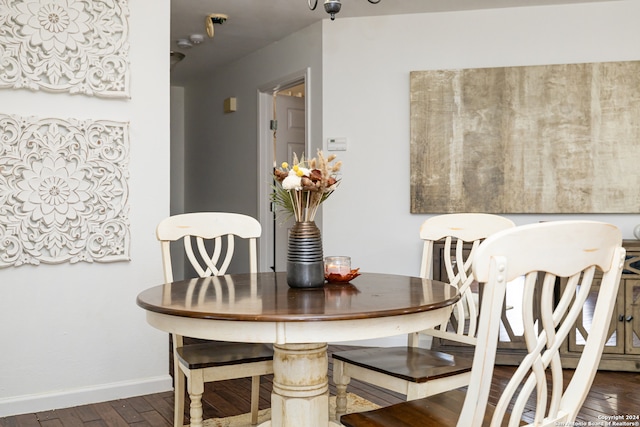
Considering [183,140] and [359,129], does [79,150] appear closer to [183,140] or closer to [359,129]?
[359,129]

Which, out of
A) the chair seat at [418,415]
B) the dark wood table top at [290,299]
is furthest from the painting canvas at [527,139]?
the chair seat at [418,415]

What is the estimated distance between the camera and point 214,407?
302cm

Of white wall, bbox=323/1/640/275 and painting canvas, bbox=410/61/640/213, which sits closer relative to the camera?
painting canvas, bbox=410/61/640/213

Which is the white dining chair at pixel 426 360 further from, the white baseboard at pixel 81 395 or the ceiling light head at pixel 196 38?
the ceiling light head at pixel 196 38

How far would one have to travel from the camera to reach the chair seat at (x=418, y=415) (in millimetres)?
1523

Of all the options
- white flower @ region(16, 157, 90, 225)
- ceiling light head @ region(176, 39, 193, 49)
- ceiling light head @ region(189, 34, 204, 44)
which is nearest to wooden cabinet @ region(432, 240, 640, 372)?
white flower @ region(16, 157, 90, 225)

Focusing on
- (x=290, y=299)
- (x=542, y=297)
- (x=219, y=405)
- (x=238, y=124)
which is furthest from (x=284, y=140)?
(x=542, y=297)

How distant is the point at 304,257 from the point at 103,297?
1638 mm

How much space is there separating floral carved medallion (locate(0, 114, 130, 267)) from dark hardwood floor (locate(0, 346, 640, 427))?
0.74 metres

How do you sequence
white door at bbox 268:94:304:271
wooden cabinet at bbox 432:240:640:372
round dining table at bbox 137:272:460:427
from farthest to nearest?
white door at bbox 268:94:304:271 → wooden cabinet at bbox 432:240:640:372 → round dining table at bbox 137:272:460:427

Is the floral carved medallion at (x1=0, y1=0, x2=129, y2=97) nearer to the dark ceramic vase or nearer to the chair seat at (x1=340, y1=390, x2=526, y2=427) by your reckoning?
the dark ceramic vase

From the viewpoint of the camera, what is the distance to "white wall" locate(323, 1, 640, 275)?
4137 millimetres

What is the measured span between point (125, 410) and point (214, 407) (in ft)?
1.42

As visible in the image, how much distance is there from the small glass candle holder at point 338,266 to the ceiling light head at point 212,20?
2815 mm
